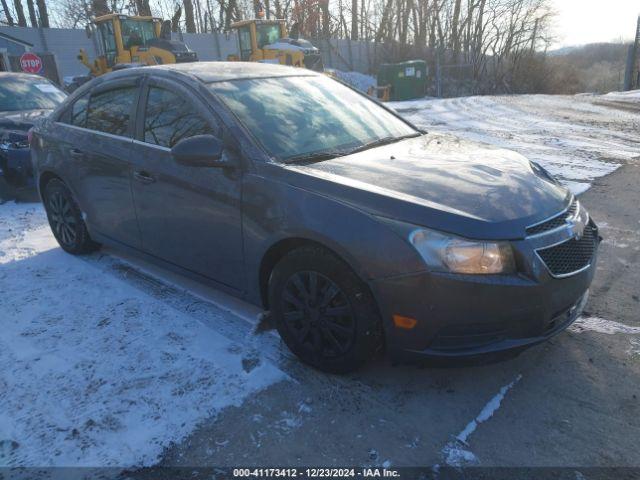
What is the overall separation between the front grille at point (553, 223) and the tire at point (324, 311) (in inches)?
33.7

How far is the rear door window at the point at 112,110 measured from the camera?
381cm

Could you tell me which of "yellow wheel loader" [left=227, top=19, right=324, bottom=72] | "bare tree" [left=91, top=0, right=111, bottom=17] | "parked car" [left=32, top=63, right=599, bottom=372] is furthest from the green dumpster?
"bare tree" [left=91, top=0, right=111, bottom=17]

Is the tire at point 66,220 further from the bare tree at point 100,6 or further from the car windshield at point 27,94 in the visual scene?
the bare tree at point 100,6

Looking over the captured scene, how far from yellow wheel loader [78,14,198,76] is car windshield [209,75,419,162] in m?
14.6

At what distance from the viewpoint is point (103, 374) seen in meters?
2.90

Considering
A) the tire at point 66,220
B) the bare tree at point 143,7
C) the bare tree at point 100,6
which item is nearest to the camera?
the tire at point 66,220

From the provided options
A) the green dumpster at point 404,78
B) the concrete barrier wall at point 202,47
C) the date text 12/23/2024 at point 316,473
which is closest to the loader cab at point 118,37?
the concrete barrier wall at point 202,47

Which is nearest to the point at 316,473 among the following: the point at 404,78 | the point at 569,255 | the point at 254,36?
the point at 569,255

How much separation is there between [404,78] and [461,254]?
69.8 ft

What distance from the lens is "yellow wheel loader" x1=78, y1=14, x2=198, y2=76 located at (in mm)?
17094

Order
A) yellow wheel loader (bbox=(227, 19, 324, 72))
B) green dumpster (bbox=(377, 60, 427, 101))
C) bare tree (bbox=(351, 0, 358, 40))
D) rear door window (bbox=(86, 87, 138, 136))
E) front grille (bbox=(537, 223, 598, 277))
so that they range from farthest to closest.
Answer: bare tree (bbox=(351, 0, 358, 40))
green dumpster (bbox=(377, 60, 427, 101))
yellow wheel loader (bbox=(227, 19, 324, 72))
rear door window (bbox=(86, 87, 138, 136))
front grille (bbox=(537, 223, 598, 277))

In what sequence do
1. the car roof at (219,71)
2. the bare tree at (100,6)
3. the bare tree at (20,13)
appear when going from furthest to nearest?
the bare tree at (20,13), the bare tree at (100,6), the car roof at (219,71)

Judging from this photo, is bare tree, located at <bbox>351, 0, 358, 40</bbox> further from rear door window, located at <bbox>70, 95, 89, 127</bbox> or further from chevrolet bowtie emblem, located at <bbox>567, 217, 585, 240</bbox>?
chevrolet bowtie emblem, located at <bbox>567, 217, 585, 240</bbox>

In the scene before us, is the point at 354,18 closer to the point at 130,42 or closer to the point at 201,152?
the point at 130,42
